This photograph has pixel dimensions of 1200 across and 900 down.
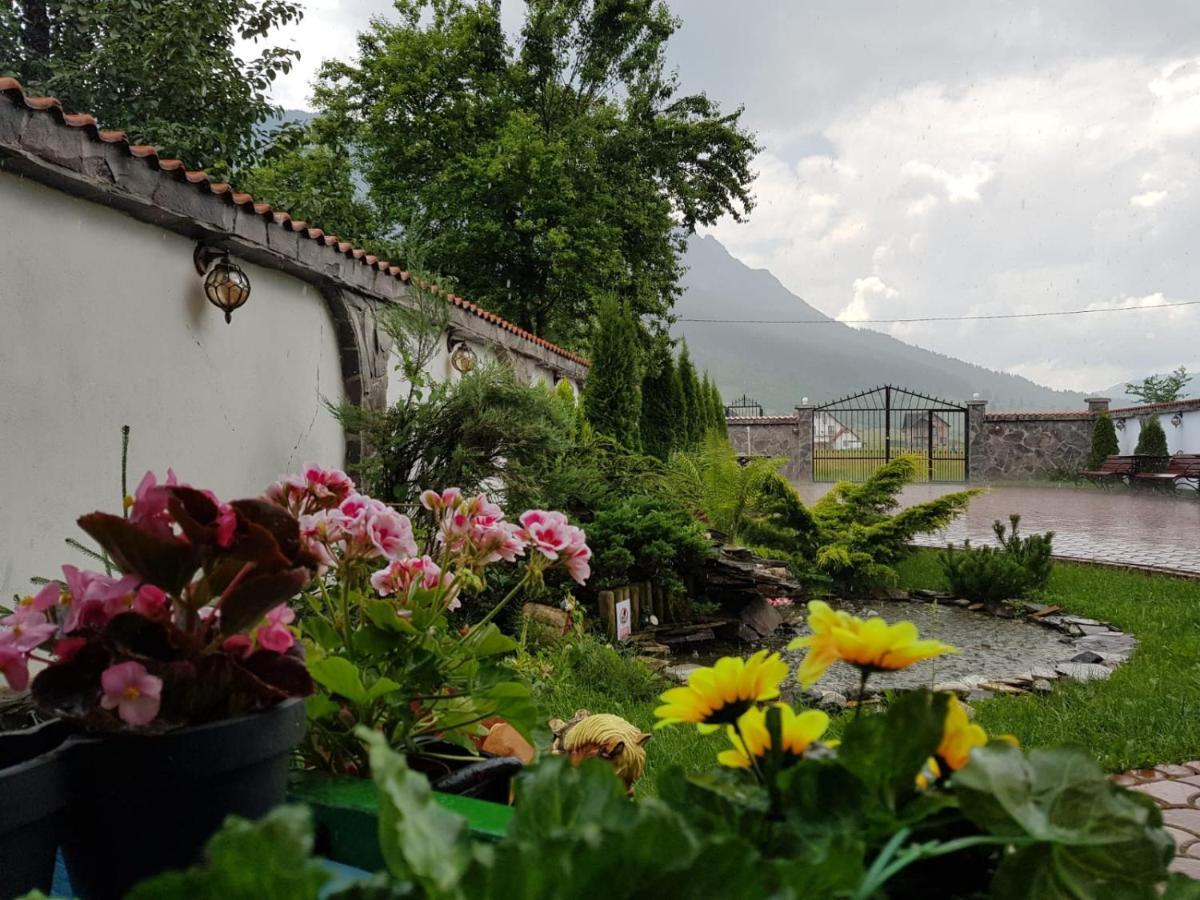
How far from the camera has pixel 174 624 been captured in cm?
68

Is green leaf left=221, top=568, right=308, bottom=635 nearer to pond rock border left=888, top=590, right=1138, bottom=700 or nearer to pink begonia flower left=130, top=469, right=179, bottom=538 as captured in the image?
pink begonia flower left=130, top=469, right=179, bottom=538

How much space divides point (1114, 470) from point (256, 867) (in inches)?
732

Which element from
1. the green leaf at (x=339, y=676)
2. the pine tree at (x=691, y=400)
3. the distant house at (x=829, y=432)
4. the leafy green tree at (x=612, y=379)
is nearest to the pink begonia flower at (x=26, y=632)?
the green leaf at (x=339, y=676)

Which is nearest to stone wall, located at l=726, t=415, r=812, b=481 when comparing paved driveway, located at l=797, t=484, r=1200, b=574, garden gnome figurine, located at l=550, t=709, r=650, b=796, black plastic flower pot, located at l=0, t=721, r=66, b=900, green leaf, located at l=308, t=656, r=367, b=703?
paved driveway, located at l=797, t=484, r=1200, b=574

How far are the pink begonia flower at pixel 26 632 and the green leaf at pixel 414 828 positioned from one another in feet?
1.56

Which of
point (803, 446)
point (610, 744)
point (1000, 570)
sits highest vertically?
point (803, 446)

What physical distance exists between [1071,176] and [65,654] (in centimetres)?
4277

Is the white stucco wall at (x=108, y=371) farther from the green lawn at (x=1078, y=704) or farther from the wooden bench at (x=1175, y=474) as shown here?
the wooden bench at (x=1175, y=474)

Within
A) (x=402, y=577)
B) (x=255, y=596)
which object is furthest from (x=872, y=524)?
(x=255, y=596)

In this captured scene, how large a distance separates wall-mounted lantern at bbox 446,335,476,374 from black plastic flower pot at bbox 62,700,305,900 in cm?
629

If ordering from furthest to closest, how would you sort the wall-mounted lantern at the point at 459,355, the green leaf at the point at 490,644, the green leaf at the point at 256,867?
the wall-mounted lantern at the point at 459,355, the green leaf at the point at 490,644, the green leaf at the point at 256,867

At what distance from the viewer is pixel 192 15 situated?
1047cm

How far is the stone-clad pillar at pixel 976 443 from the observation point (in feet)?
60.8

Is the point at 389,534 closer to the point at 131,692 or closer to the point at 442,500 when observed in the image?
the point at 442,500
